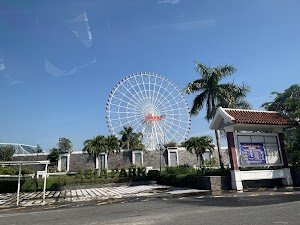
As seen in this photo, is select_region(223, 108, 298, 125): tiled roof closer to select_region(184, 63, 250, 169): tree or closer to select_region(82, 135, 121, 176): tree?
select_region(184, 63, 250, 169): tree

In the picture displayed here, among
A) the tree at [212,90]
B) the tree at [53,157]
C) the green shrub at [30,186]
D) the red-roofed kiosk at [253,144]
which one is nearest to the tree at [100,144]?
the tree at [53,157]

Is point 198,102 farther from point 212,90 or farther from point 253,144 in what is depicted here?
point 253,144

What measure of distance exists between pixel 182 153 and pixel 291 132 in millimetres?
46506

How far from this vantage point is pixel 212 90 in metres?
24.7

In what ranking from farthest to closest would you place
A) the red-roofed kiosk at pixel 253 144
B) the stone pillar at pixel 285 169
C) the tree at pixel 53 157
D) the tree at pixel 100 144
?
1. the tree at pixel 53 157
2. the tree at pixel 100 144
3. the stone pillar at pixel 285 169
4. the red-roofed kiosk at pixel 253 144

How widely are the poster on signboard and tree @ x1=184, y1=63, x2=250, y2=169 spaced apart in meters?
7.90

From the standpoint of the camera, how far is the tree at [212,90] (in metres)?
24.5

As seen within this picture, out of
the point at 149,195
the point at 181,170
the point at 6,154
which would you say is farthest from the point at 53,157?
the point at 149,195

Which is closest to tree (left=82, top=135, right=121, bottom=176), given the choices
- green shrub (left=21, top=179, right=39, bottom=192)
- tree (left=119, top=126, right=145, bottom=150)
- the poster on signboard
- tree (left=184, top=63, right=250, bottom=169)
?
tree (left=119, top=126, right=145, bottom=150)

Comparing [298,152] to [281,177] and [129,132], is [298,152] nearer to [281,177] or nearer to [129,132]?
[281,177]

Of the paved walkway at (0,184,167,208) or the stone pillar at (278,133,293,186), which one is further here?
the stone pillar at (278,133,293,186)

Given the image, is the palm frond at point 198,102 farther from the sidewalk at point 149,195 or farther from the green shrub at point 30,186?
the green shrub at point 30,186

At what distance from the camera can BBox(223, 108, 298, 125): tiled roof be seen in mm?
16312

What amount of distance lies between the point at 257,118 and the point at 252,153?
237cm
